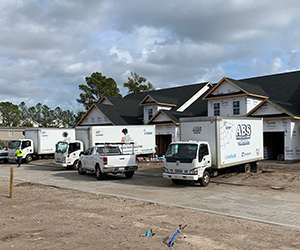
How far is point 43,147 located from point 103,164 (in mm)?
15585

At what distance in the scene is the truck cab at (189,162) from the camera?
14477mm

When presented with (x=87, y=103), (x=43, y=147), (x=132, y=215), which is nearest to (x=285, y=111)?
(x=132, y=215)

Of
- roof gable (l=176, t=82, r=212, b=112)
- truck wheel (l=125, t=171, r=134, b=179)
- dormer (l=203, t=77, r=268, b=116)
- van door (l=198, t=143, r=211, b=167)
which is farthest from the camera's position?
roof gable (l=176, t=82, r=212, b=112)

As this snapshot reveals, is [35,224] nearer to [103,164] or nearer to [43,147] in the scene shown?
[103,164]

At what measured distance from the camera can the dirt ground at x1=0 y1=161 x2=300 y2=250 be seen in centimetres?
691

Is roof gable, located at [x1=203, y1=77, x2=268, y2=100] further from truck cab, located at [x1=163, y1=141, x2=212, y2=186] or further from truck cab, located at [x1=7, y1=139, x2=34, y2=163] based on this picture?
truck cab, located at [x1=7, y1=139, x2=34, y2=163]

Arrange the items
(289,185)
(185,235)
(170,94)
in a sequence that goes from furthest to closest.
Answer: (170,94), (289,185), (185,235)

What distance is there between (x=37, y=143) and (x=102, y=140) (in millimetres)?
9280

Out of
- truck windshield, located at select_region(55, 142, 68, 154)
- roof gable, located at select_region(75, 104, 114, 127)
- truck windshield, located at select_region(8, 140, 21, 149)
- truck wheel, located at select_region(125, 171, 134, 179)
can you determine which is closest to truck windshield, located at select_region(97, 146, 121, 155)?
truck wheel, located at select_region(125, 171, 134, 179)

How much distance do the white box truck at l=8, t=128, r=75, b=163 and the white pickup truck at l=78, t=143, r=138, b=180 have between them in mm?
12217

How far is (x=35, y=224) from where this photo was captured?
8.59 metres

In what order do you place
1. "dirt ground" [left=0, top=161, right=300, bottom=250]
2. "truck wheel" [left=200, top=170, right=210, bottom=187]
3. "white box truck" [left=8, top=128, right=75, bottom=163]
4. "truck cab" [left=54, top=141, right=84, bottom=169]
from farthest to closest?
1. "white box truck" [left=8, top=128, right=75, bottom=163]
2. "truck cab" [left=54, top=141, right=84, bottom=169]
3. "truck wheel" [left=200, top=170, right=210, bottom=187]
4. "dirt ground" [left=0, top=161, right=300, bottom=250]

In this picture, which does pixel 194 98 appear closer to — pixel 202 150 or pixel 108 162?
pixel 108 162

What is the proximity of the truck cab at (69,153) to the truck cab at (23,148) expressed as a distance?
8.39m
